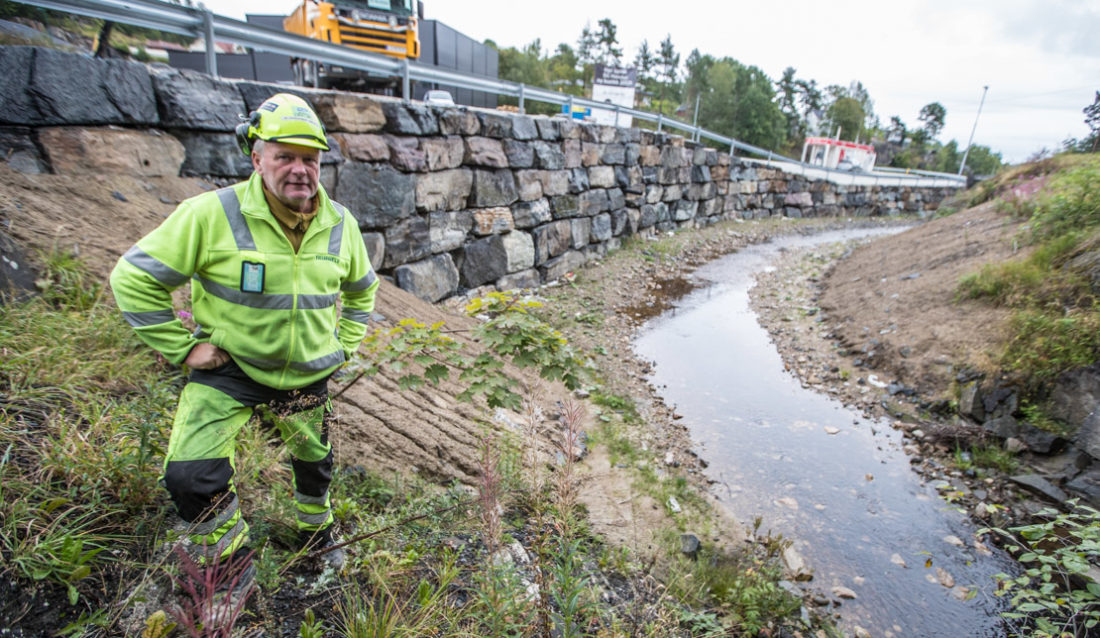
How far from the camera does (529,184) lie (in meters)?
8.95

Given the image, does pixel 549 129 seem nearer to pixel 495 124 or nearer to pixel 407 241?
pixel 495 124

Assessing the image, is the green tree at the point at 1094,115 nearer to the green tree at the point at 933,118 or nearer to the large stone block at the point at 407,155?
the large stone block at the point at 407,155

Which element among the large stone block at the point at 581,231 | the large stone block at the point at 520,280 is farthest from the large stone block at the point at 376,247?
the large stone block at the point at 581,231

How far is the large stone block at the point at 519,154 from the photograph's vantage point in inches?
328

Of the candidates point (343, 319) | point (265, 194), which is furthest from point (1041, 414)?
point (265, 194)

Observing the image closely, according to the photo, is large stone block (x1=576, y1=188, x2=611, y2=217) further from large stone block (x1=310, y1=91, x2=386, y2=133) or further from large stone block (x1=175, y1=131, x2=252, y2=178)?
large stone block (x1=175, y1=131, x2=252, y2=178)

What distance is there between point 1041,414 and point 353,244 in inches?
235

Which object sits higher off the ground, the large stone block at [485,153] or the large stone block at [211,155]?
the large stone block at [485,153]

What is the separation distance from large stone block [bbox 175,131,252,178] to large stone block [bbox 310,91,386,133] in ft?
3.35

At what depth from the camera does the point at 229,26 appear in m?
4.60

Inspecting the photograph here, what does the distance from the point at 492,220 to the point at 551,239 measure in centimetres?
184

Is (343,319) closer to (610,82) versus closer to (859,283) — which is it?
(859,283)

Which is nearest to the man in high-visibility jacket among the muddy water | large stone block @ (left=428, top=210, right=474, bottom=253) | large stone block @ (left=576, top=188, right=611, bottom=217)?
the muddy water

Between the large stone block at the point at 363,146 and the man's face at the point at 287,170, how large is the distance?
13.3ft
